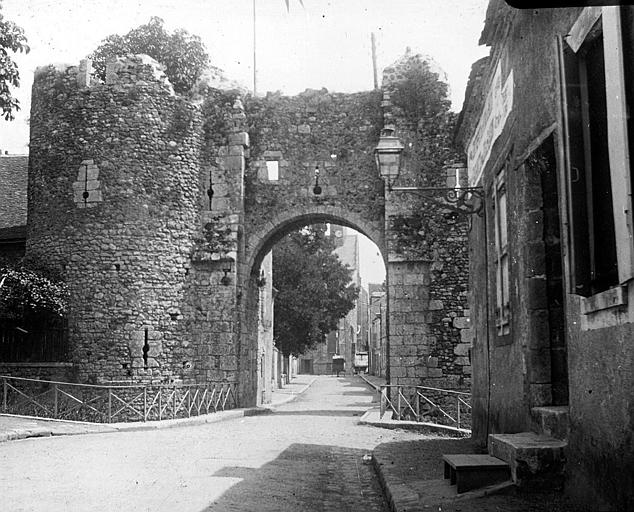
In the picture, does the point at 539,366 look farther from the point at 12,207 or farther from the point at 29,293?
the point at 12,207


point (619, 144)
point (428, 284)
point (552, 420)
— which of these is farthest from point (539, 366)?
point (428, 284)

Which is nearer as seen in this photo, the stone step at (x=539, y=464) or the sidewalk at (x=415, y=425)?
the stone step at (x=539, y=464)

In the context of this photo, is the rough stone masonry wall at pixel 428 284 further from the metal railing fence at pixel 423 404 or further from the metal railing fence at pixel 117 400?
the metal railing fence at pixel 117 400

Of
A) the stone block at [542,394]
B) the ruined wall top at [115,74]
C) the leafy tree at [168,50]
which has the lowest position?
the stone block at [542,394]

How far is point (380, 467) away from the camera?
782 cm

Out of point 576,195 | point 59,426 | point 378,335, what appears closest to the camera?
point 576,195

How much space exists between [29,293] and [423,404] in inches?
332

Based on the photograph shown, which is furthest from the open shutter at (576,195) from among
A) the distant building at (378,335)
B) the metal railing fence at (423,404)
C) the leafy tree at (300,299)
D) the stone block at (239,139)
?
the distant building at (378,335)

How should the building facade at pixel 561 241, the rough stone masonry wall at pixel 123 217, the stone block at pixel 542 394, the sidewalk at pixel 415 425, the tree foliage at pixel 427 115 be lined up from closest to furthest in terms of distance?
the building facade at pixel 561 241, the stone block at pixel 542 394, the sidewalk at pixel 415 425, the rough stone masonry wall at pixel 123 217, the tree foliage at pixel 427 115

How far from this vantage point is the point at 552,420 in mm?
5523

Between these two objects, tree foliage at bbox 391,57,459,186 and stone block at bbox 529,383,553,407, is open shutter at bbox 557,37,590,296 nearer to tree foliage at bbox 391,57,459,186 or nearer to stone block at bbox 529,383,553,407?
stone block at bbox 529,383,553,407

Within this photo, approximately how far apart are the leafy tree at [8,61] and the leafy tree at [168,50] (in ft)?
31.3

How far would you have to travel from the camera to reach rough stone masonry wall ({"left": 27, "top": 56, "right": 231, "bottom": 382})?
54.8 ft

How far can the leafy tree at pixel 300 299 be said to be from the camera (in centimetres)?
3634
